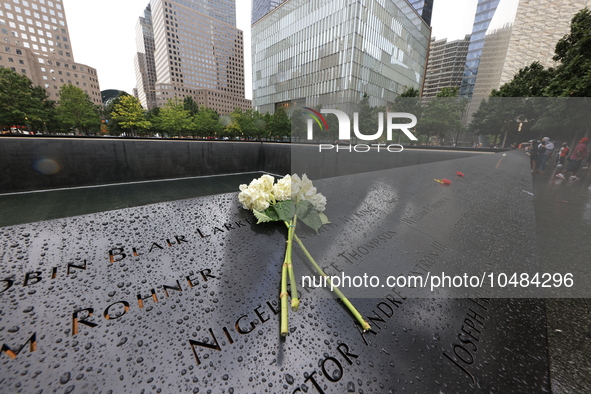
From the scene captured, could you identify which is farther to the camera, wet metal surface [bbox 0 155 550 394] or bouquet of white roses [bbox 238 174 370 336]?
bouquet of white roses [bbox 238 174 370 336]

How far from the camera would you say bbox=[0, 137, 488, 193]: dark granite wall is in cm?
734

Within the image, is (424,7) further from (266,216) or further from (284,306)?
(284,306)

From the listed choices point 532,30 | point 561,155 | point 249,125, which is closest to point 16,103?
point 249,125

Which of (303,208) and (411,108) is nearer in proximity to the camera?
(303,208)

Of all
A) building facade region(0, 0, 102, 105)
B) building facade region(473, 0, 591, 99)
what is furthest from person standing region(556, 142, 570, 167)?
building facade region(0, 0, 102, 105)

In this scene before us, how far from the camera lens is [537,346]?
917 millimetres

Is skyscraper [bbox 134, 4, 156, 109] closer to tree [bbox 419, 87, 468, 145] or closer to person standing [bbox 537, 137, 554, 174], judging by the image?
tree [bbox 419, 87, 468, 145]

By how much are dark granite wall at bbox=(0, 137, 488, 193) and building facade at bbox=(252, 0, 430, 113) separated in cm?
2855

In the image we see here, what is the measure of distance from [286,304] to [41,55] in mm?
100314

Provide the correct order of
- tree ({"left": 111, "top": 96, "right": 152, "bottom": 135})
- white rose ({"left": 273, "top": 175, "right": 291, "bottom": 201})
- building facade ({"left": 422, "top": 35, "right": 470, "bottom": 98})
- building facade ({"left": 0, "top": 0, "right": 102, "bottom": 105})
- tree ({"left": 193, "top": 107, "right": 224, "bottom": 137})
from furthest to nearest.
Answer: building facade ({"left": 422, "top": 35, "right": 470, "bottom": 98})
building facade ({"left": 0, "top": 0, "right": 102, "bottom": 105})
tree ({"left": 193, "top": 107, "right": 224, "bottom": 137})
tree ({"left": 111, "top": 96, "right": 152, "bottom": 135})
white rose ({"left": 273, "top": 175, "right": 291, "bottom": 201})

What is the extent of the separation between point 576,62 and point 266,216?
57.7ft

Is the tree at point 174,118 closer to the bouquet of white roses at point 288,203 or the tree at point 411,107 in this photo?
the tree at point 411,107

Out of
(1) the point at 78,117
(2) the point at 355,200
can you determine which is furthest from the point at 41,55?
(2) the point at 355,200

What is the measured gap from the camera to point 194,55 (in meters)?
89.9
